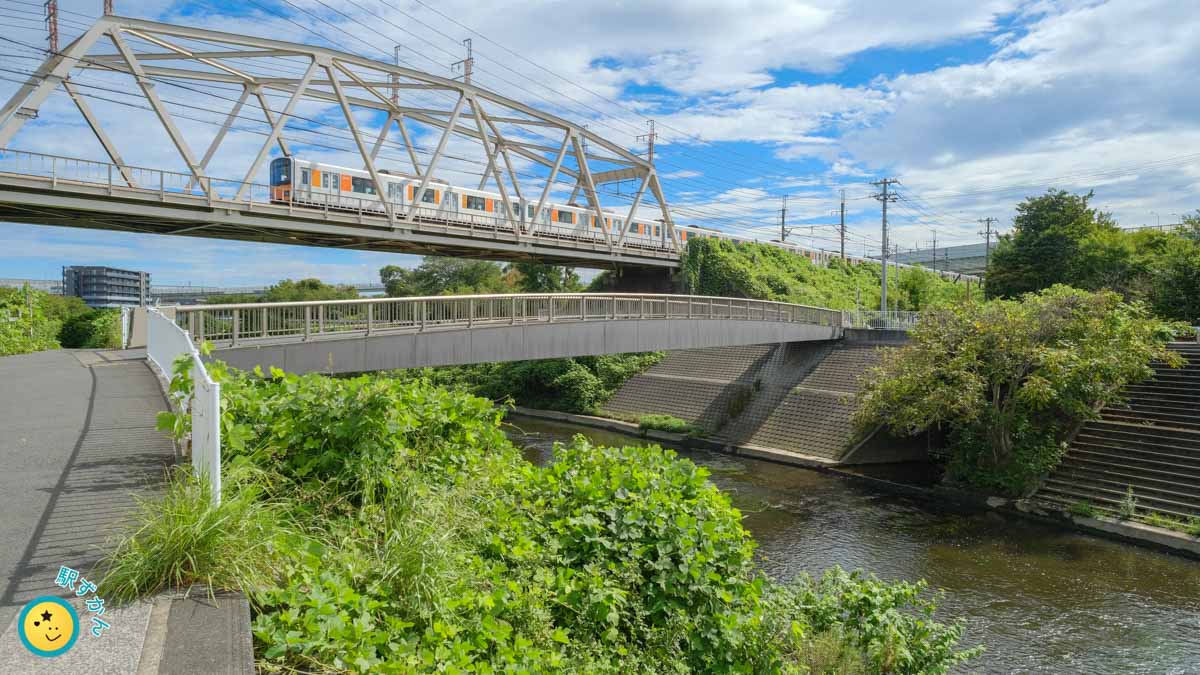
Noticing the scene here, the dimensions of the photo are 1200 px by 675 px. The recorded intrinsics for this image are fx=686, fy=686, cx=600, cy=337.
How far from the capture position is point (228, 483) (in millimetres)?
5414

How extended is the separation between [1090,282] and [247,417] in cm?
4393

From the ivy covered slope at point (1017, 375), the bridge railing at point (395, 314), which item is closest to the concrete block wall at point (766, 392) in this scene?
the ivy covered slope at point (1017, 375)

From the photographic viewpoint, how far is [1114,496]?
18125mm

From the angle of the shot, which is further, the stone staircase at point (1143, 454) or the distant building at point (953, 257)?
the distant building at point (953, 257)

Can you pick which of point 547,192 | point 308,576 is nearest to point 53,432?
point 308,576

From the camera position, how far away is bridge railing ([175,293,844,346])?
1430cm

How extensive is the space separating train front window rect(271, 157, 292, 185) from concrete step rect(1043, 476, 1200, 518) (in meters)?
32.7

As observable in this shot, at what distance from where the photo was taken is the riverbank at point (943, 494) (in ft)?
52.9

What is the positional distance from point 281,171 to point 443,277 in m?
33.1

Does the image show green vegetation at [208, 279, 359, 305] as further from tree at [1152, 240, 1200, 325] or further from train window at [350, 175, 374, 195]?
tree at [1152, 240, 1200, 325]

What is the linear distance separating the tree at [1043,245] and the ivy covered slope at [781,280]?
6437mm

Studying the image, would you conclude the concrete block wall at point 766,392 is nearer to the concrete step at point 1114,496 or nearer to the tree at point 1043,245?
the concrete step at point 1114,496

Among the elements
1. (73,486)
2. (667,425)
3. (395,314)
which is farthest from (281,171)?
(73,486)

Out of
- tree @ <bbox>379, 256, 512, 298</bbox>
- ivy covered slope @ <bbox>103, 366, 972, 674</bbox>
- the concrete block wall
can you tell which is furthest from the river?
tree @ <bbox>379, 256, 512, 298</bbox>
